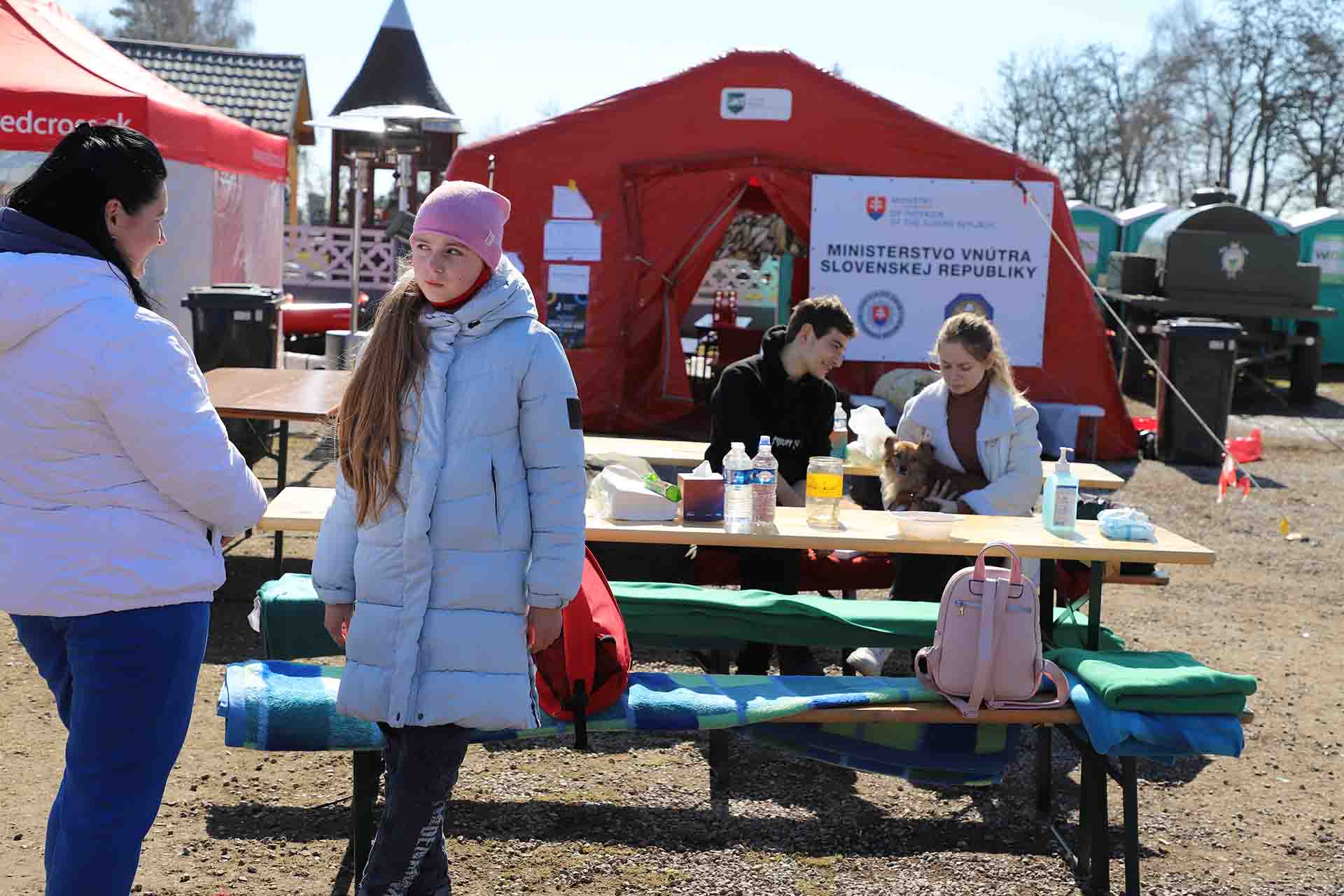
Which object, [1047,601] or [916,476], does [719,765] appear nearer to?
[1047,601]

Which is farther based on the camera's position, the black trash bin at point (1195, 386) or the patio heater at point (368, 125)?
the patio heater at point (368, 125)

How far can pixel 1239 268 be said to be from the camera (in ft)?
50.0

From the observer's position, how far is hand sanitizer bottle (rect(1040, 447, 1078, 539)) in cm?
444

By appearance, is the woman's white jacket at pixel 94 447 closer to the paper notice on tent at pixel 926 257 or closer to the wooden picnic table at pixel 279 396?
the wooden picnic table at pixel 279 396

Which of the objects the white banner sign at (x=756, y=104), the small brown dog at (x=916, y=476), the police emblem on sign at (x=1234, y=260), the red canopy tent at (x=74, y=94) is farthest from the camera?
the police emblem on sign at (x=1234, y=260)

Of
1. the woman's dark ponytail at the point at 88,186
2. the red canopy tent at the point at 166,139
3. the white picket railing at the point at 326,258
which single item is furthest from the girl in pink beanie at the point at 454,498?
the white picket railing at the point at 326,258

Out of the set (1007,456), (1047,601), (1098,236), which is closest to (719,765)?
(1047,601)

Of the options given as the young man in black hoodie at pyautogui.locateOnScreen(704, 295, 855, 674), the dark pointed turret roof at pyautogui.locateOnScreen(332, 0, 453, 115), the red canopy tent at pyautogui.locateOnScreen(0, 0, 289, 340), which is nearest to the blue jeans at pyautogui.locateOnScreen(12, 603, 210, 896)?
the young man in black hoodie at pyautogui.locateOnScreen(704, 295, 855, 674)

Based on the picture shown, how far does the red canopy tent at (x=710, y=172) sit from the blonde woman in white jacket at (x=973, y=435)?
19.8ft

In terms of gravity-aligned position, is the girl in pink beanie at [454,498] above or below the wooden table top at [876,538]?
above

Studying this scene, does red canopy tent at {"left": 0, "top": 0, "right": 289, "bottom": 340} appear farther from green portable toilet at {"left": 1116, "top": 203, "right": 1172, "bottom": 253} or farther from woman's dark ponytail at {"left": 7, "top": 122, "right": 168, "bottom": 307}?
green portable toilet at {"left": 1116, "top": 203, "right": 1172, "bottom": 253}

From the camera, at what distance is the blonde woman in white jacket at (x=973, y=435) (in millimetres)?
5066

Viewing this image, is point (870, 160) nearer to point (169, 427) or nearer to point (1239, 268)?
A: point (1239, 268)

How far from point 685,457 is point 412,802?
3822mm
